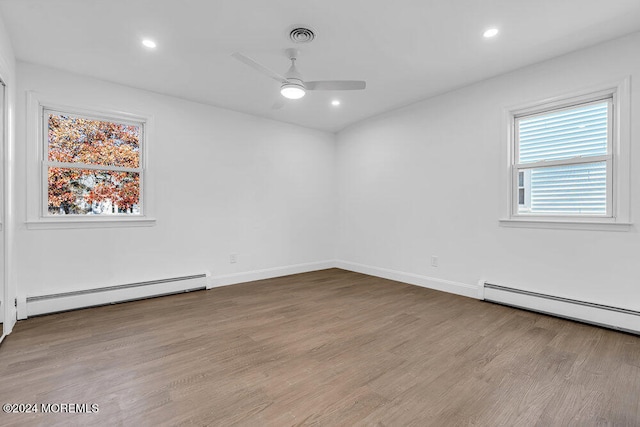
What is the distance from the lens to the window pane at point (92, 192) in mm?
3361

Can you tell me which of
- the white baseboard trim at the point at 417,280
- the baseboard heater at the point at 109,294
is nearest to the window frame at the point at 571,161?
the white baseboard trim at the point at 417,280

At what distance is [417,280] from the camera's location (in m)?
4.38

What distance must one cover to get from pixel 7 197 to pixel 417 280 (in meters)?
4.69

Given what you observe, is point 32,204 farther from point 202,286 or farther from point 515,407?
point 515,407

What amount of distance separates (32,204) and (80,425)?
2690 millimetres

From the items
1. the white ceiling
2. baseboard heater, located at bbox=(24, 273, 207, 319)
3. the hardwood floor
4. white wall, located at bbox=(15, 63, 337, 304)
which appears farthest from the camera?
white wall, located at bbox=(15, 63, 337, 304)

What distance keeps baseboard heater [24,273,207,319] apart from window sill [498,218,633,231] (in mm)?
4002

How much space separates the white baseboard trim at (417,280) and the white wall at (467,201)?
0.07 feet

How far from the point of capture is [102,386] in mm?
1880

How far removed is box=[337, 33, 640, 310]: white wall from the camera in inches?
111

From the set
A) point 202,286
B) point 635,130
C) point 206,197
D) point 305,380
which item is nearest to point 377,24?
point 635,130

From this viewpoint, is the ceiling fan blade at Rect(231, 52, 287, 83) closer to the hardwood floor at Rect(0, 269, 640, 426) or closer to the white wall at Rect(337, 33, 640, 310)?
the hardwood floor at Rect(0, 269, 640, 426)

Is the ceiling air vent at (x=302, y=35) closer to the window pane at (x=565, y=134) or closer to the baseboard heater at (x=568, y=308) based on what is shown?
the window pane at (x=565, y=134)

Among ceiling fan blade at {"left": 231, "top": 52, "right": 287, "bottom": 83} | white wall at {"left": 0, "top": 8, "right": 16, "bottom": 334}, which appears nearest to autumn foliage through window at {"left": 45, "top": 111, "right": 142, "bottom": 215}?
white wall at {"left": 0, "top": 8, "right": 16, "bottom": 334}
